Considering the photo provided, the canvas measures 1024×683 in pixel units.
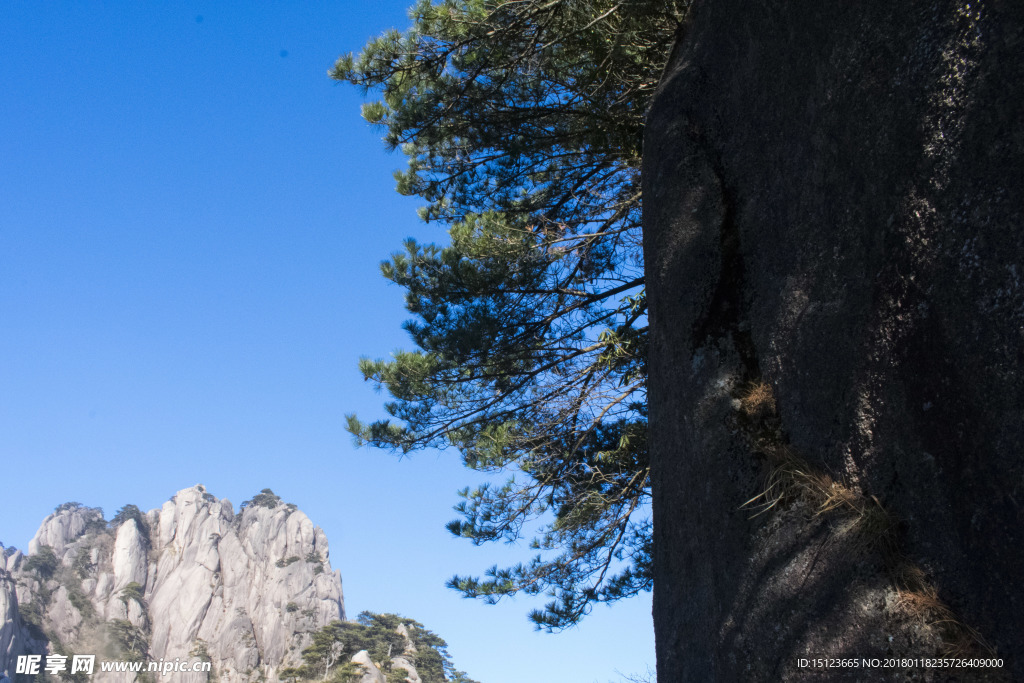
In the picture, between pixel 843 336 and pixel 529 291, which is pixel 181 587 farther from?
pixel 843 336

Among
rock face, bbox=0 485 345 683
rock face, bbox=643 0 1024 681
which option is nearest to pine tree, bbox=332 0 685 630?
rock face, bbox=643 0 1024 681

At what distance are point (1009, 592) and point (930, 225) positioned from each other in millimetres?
864

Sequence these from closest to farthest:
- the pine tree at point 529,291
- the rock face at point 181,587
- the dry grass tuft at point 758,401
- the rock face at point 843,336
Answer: the rock face at point 843,336, the dry grass tuft at point 758,401, the pine tree at point 529,291, the rock face at point 181,587

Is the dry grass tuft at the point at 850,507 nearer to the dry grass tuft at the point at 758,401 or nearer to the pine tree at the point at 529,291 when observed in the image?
the dry grass tuft at the point at 758,401

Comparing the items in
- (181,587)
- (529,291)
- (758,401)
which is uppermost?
(181,587)

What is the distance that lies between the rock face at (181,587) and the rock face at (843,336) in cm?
5711

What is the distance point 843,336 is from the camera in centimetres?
203

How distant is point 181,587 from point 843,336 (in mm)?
69362

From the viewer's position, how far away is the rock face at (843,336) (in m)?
1.62

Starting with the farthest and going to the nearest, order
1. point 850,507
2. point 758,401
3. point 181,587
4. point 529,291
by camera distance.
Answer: point 181,587, point 529,291, point 758,401, point 850,507

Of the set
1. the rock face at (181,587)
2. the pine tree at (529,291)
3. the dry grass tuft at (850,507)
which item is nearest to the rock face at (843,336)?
the dry grass tuft at (850,507)

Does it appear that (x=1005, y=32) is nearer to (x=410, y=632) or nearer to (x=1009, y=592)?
(x=1009, y=592)

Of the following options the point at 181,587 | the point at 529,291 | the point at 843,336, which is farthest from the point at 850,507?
the point at 181,587

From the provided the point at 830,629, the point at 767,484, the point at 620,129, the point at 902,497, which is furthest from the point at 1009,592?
the point at 620,129
